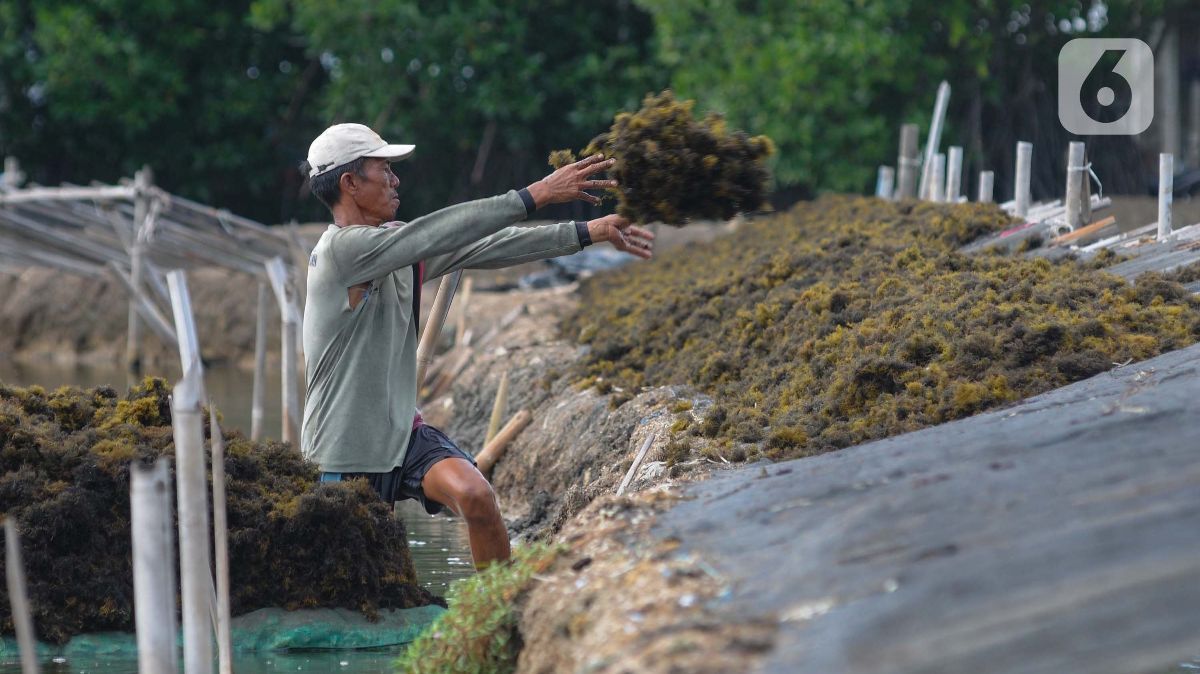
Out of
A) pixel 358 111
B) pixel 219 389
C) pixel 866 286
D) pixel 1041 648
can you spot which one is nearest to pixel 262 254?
pixel 219 389

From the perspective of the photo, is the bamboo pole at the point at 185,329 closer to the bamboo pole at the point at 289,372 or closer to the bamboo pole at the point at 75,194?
the bamboo pole at the point at 289,372

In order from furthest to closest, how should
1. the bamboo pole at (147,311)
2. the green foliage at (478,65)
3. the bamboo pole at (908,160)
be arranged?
the green foliage at (478,65), the bamboo pole at (147,311), the bamboo pole at (908,160)

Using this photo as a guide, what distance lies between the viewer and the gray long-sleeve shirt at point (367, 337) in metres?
5.41

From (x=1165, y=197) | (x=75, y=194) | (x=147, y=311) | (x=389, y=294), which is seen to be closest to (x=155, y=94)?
(x=75, y=194)

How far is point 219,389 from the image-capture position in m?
16.0

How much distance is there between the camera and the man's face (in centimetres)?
561

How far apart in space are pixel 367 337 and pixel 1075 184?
5.69 m

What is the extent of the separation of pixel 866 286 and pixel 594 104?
50.9 ft

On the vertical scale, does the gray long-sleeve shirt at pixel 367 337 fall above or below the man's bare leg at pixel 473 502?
above

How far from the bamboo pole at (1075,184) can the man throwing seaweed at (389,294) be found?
494cm

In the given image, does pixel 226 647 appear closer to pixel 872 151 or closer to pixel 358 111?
pixel 872 151

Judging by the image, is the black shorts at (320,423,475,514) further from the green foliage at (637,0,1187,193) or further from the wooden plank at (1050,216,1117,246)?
the green foliage at (637,0,1187,193)

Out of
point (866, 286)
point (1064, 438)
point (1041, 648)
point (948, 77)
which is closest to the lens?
point (1041, 648)

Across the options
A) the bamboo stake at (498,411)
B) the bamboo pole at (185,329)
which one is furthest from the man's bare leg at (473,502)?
the bamboo stake at (498,411)
